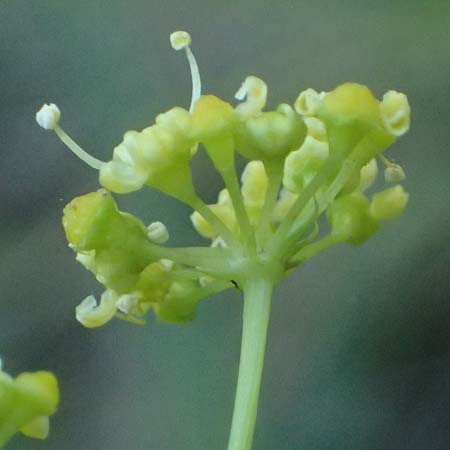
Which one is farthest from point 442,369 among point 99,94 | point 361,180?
point 99,94

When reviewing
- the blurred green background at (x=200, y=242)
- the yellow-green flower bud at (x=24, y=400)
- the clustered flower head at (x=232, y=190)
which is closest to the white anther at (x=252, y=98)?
the clustered flower head at (x=232, y=190)

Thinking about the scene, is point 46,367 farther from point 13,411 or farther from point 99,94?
point 13,411

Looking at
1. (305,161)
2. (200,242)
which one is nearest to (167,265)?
(305,161)

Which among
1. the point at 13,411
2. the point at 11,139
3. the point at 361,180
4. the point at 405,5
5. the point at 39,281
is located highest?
the point at 405,5

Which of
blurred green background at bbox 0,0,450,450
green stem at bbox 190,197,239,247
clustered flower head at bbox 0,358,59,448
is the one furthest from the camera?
blurred green background at bbox 0,0,450,450

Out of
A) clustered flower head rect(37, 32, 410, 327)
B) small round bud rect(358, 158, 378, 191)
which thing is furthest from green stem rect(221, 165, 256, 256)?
small round bud rect(358, 158, 378, 191)

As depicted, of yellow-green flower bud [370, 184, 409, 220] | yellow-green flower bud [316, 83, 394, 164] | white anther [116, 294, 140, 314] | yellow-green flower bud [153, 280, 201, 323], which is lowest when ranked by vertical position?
white anther [116, 294, 140, 314]

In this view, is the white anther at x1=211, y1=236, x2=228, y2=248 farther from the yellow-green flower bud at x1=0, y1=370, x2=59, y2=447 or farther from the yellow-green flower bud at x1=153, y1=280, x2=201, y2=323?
the yellow-green flower bud at x1=0, y1=370, x2=59, y2=447
